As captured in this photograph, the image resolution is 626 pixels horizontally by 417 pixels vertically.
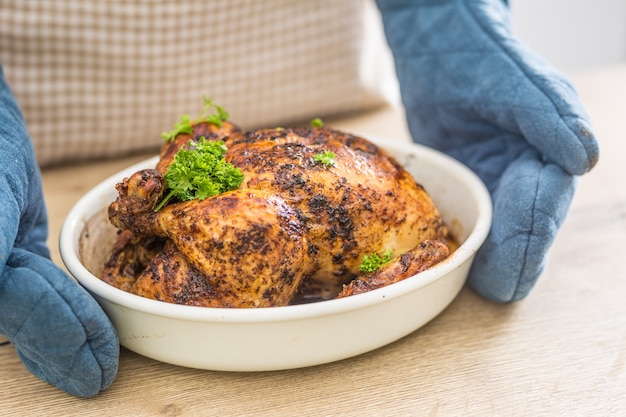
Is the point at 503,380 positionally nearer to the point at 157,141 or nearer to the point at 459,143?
the point at 459,143

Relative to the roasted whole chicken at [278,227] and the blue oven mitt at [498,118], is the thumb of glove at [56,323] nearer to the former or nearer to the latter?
the roasted whole chicken at [278,227]

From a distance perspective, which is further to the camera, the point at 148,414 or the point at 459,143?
the point at 459,143

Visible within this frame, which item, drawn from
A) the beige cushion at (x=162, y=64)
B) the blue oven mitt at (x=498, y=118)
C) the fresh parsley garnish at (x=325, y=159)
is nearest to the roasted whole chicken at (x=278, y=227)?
the fresh parsley garnish at (x=325, y=159)

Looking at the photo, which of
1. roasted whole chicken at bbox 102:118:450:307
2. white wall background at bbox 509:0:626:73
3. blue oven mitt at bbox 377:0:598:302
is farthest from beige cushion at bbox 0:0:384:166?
white wall background at bbox 509:0:626:73

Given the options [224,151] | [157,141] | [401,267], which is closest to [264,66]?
[157,141]

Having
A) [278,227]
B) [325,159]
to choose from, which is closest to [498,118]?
[325,159]

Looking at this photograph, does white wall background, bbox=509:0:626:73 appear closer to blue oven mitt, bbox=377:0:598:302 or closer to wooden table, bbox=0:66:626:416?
blue oven mitt, bbox=377:0:598:302

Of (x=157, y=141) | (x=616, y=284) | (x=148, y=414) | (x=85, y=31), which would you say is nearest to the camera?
(x=148, y=414)

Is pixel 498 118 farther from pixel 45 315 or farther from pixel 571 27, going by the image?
pixel 571 27
